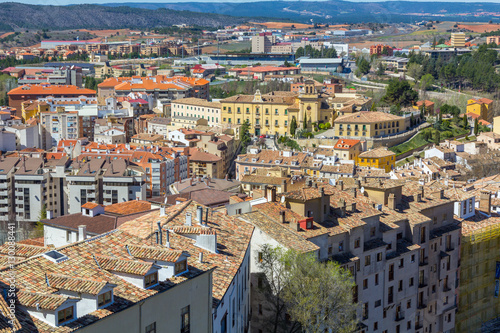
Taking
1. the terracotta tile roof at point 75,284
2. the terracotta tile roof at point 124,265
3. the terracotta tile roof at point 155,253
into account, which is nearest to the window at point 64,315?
the terracotta tile roof at point 75,284

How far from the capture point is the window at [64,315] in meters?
7.25

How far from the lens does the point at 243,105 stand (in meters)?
50.1

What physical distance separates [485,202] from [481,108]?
3107 centimetres

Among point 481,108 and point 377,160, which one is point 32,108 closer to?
point 377,160

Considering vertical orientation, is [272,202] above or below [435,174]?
above

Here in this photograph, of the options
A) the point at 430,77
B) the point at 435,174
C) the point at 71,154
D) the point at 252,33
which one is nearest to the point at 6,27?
the point at 252,33

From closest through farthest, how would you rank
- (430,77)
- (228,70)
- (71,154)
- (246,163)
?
1. (246,163)
2. (71,154)
3. (430,77)
4. (228,70)

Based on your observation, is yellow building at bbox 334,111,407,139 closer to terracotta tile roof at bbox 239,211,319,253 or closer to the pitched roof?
the pitched roof

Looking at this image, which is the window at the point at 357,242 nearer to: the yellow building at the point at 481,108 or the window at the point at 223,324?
the window at the point at 223,324

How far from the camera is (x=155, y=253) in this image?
8.84 metres

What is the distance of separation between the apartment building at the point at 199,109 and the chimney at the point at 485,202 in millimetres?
31772

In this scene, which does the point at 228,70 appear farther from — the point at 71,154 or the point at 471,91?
the point at 71,154

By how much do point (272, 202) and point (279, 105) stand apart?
34214mm

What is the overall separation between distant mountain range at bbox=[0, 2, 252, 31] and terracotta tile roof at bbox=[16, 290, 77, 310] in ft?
438
